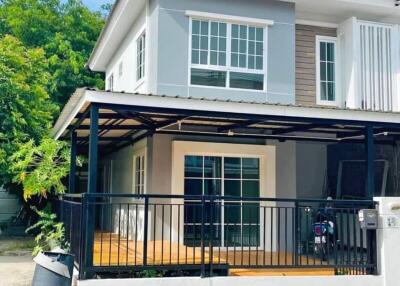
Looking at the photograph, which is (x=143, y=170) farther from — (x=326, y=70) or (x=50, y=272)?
(x=50, y=272)

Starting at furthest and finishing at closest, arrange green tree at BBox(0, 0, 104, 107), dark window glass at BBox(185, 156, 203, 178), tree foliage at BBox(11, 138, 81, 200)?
green tree at BBox(0, 0, 104, 107) → tree foliage at BBox(11, 138, 81, 200) → dark window glass at BBox(185, 156, 203, 178)

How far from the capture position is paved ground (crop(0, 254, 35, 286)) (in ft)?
29.0

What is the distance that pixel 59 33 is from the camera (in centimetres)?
2197

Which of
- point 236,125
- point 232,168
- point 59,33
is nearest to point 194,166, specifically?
point 232,168

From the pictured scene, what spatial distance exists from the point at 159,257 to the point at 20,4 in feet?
61.8

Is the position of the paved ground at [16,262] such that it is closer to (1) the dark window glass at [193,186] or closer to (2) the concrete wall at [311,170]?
(1) the dark window glass at [193,186]

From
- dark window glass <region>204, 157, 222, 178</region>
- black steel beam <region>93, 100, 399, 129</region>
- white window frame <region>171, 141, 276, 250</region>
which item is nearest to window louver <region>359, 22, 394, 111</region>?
white window frame <region>171, 141, 276, 250</region>

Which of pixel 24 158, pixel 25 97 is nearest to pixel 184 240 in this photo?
pixel 24 158

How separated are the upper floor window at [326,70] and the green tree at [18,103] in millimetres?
7772

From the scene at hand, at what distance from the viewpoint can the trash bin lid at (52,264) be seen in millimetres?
6242

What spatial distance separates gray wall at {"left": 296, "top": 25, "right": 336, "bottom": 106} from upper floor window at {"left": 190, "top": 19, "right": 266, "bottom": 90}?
1.25 meters

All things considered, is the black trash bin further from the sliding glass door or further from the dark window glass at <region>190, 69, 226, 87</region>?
the dark window glass at <region>190, 69, 226, 87</region>

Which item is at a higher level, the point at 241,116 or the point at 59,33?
the point at 59,33

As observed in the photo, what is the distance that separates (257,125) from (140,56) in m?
3.74
